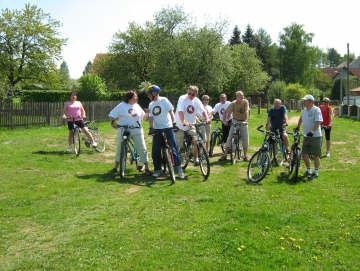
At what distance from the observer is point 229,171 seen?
9.80m

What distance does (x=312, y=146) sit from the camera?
8.88m

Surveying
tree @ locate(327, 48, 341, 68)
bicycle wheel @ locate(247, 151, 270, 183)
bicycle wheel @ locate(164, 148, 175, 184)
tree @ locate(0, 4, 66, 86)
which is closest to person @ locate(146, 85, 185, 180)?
bicycle wheel @ locate(164, 148, 175, 184)

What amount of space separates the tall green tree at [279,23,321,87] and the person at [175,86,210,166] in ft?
213

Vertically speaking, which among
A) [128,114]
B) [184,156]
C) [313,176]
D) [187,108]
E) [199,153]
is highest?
[187,108]

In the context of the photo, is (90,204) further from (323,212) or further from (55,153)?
(55,153)

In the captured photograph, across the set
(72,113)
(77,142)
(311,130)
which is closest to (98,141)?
(77,142)

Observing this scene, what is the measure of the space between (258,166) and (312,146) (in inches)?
53.3

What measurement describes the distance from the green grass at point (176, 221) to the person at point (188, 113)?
2.69 feet

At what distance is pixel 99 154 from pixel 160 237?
7558mm

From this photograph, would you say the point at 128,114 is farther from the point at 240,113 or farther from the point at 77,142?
the point at 77,142

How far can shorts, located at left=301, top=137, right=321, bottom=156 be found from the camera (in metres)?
8.83

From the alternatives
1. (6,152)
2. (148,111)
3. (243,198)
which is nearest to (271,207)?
(243,198)

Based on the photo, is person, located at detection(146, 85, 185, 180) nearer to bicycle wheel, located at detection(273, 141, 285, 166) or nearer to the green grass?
the green grass

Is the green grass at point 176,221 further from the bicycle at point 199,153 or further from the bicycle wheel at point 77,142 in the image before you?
the bicycle wheel at point 77,142
